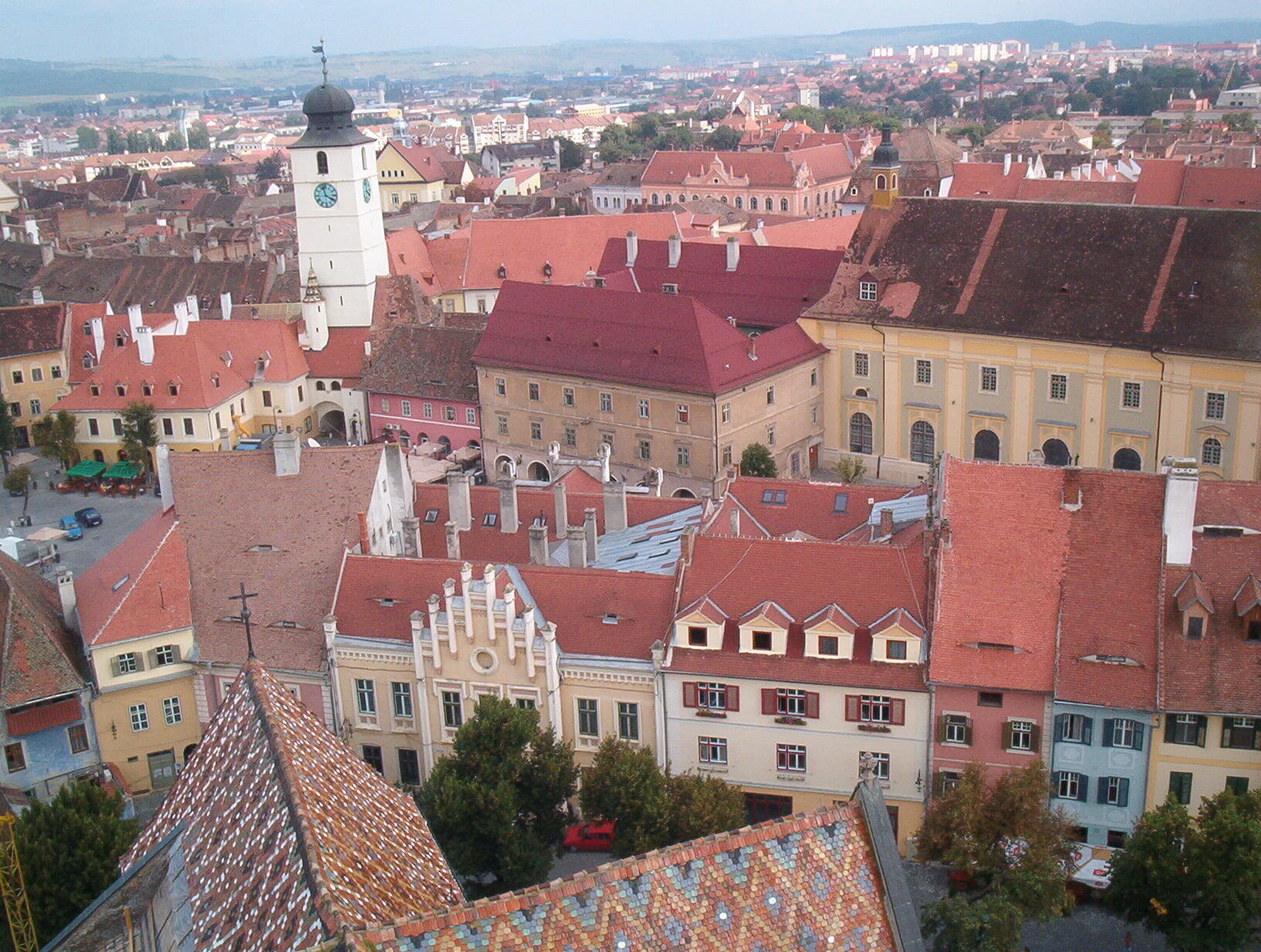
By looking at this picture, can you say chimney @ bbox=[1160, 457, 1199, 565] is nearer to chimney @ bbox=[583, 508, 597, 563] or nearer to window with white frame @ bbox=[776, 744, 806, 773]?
window with white frame @ bbox=[776, 744, 806, 773]

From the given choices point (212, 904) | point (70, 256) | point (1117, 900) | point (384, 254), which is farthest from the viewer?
point (70, 256)

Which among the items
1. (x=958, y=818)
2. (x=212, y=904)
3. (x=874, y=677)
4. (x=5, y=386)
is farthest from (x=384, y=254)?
(x=212, y=904)

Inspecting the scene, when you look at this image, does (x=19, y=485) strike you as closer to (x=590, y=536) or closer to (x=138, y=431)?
(x=138, y=431)

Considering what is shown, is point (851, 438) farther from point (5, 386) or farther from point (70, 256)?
point (70, 256)

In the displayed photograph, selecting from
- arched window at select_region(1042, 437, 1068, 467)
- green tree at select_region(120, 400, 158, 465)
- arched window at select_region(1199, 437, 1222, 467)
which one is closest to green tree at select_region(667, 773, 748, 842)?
arched window at select_region(1199, 437, 1222, 467)

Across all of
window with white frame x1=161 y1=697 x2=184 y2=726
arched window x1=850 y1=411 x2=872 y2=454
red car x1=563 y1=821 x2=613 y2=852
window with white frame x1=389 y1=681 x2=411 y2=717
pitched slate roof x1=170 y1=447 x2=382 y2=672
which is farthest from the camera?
arched window x1=850 y1=411 x2=872 y2=454

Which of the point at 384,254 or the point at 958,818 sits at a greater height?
the point at 384,254

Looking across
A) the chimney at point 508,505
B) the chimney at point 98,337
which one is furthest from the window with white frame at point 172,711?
the chimney at point 98,337
